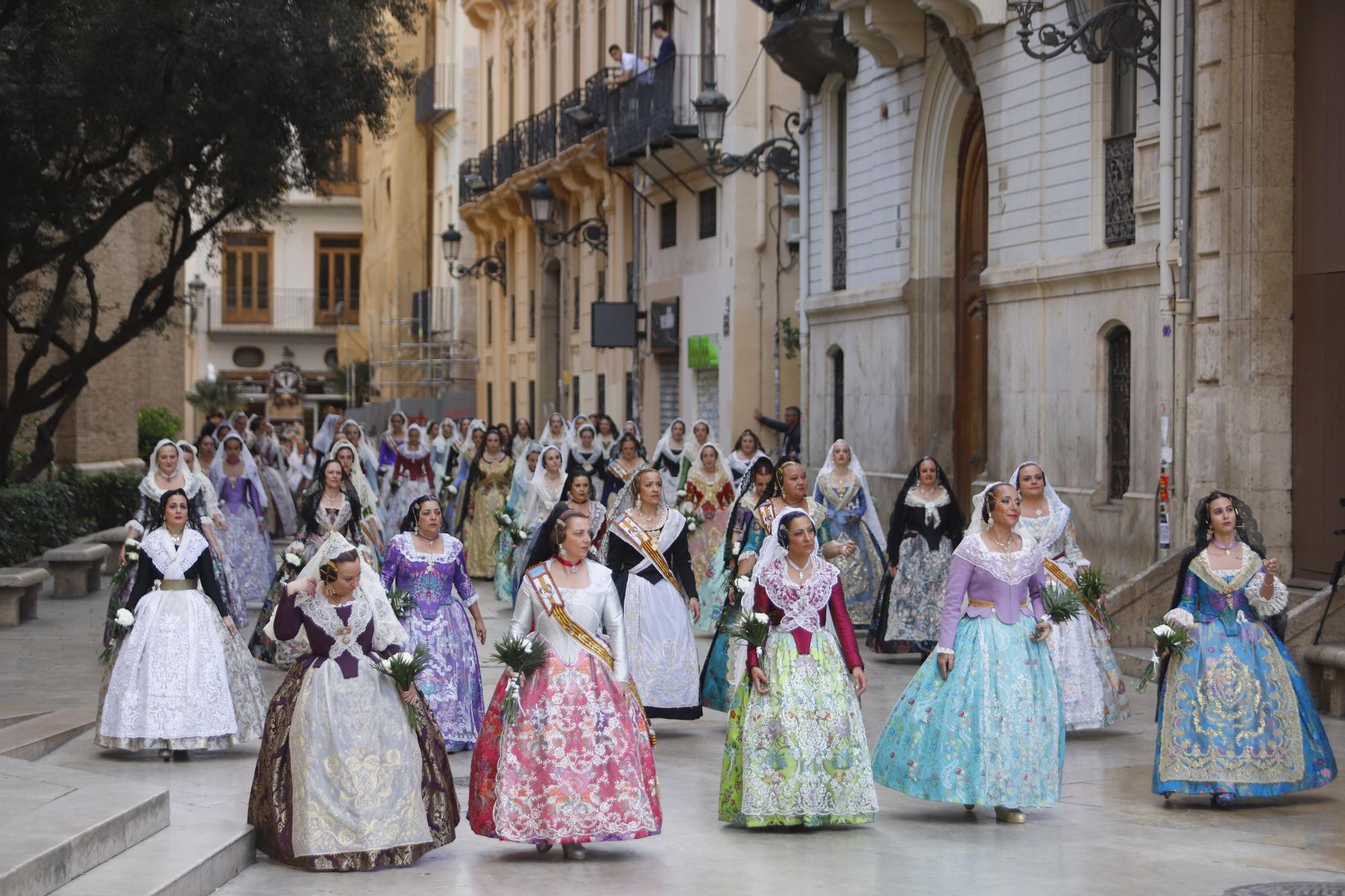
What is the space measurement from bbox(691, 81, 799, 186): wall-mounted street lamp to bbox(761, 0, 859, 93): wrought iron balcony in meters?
0.96

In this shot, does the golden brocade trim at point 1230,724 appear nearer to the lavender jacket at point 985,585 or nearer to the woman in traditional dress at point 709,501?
the lavender jacket at point 985,585

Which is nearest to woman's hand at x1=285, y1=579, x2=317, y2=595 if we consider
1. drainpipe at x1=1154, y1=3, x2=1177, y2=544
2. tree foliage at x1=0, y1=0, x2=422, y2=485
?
drainpipe at x1=1154, y1=3, x2=1177, y2=544

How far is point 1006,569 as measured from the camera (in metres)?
9.62

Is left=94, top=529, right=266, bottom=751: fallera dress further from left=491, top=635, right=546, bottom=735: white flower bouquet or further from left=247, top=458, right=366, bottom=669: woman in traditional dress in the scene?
left=491, top=635, right=546, bottom=735: white flower bouquet

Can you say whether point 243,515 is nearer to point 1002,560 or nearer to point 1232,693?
point 1002,560

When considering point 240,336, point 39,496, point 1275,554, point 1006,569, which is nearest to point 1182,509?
point 1275,554

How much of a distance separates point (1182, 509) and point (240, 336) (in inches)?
2214

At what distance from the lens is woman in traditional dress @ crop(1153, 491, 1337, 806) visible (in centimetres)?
996

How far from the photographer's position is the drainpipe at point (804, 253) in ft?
85.9

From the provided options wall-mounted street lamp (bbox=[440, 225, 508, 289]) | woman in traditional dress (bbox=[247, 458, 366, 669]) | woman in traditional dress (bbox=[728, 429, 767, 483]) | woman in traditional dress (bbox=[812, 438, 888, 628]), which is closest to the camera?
woman in traditional dress (bbox=[247, 458, 366, 669])

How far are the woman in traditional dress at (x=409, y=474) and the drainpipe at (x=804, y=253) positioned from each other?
5.06 m

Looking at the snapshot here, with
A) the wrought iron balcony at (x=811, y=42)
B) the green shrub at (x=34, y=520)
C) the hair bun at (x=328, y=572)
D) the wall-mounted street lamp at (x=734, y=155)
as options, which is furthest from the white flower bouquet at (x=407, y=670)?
the wrought iron balcony at (x=811, y=42)

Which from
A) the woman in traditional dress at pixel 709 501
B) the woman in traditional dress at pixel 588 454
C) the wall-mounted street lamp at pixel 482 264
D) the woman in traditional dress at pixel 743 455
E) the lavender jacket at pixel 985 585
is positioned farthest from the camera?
the wall-mounted street lamp at pixel 482 264

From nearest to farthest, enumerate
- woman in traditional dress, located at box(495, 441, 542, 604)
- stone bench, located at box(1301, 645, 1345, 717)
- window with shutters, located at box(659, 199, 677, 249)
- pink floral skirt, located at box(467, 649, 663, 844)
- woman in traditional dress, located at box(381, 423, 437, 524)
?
pink floral skirt, located at box(467, 649, 663, 844) < stone bench, located at box(1301, 645, 1345, 717) < woman in traditional dress, located at box(495, 441, 542, 604) < woman in traditional dress, located at box(381, 423, 437, 524) < window with shutters, located at box(659, 199, 677, 249)
